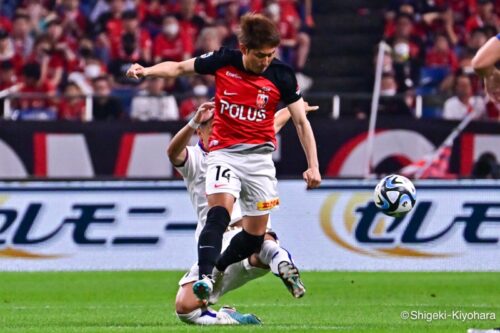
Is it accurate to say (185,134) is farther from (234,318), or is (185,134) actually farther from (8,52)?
(8,52)

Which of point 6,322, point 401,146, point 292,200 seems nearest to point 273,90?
point 6,322

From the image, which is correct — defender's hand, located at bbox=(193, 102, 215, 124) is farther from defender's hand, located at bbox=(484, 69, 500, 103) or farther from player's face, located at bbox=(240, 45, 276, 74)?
defender's hand, located at bbox=(484, 69, 500, 103)

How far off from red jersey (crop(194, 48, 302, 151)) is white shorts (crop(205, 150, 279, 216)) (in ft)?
0.30

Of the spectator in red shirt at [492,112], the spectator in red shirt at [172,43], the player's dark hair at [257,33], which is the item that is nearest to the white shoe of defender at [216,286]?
the player's dark hair at [257,33]

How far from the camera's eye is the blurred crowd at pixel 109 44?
20.1 m

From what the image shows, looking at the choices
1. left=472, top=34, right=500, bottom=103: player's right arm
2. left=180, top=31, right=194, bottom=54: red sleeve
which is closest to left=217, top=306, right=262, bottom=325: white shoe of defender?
Answer: left=472, top=34, right=500, bottom=103: player's right arm

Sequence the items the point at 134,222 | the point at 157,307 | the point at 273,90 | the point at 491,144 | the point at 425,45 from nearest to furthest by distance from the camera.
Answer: the point at 273,90 → the point at 157,307 → the point at 134,222 → the point at 491,144 → the point at 425,45

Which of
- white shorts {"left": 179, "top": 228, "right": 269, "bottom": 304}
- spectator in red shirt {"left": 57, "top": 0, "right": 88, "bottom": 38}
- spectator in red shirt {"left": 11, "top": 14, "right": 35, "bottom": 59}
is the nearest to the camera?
white shorts {"left": 179, "top": 228, "right": 269, "bottom": 304}

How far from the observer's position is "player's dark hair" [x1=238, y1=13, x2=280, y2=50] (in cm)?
952

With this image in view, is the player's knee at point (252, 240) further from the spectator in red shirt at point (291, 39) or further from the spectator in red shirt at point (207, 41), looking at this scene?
the spectator in red shirt at point (291, 39)

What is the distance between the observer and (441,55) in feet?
70.7

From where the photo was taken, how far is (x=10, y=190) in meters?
17.0

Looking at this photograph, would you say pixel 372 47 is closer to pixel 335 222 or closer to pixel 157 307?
pixel 335 222

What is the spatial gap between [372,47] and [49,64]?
5.50 m
